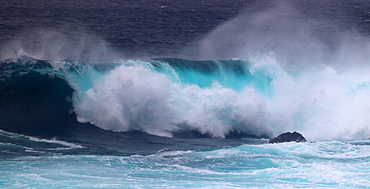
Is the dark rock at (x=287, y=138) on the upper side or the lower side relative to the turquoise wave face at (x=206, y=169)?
upper

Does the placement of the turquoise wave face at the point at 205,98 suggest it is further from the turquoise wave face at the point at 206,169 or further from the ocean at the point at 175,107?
the turquoise wave face at the point at 206,169

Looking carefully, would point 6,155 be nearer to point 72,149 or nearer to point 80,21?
point 72,149

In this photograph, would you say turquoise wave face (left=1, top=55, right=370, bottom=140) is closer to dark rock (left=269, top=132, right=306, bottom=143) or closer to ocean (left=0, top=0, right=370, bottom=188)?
ocean (left=0, top=0, right=370, bottom=188)

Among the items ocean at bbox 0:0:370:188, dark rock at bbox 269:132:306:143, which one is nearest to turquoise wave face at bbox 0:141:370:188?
ocean at bbox 0:0:370:188

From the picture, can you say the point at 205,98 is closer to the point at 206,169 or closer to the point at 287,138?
the point at 287,138

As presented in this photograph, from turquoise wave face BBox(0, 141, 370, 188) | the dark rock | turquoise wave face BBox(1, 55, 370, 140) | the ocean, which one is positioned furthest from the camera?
turquoise wave face BBox(1, 55, 370, 140)

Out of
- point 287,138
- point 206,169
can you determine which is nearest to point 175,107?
point 287,138

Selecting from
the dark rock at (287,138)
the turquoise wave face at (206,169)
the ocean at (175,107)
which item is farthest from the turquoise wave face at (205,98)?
the turquoise wave face at (206,169)
